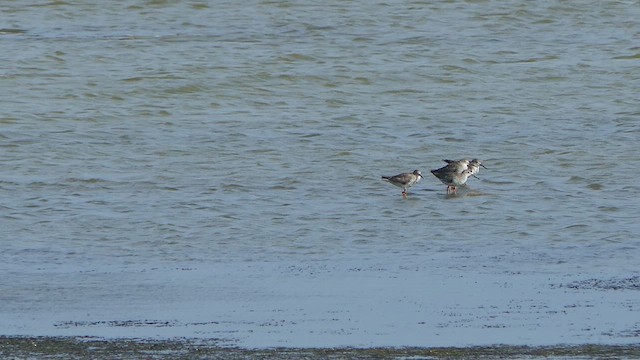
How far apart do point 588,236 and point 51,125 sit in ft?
30.0

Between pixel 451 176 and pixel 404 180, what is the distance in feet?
1.92

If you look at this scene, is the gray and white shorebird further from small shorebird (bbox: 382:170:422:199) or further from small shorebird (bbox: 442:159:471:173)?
small shorebird (bbox: 382:170:422:199)

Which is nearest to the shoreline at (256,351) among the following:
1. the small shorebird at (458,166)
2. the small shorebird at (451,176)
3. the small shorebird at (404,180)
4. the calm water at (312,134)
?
the calm water at (312,134)

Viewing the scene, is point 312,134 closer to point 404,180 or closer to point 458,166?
point 458,166

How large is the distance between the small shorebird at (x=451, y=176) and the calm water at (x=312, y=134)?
20 cm

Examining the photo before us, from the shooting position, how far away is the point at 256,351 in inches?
307

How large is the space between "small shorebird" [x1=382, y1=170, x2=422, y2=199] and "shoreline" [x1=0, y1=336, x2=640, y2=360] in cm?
649

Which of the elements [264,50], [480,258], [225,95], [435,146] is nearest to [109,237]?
[480,258]

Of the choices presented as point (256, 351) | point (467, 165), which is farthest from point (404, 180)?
point (256, 351)

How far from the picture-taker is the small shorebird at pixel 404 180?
14.4 metres

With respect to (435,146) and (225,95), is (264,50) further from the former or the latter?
(435,146)

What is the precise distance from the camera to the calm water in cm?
1188

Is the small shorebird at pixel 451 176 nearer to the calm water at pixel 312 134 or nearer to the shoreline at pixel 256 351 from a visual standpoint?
the calm water at pixel 312 134

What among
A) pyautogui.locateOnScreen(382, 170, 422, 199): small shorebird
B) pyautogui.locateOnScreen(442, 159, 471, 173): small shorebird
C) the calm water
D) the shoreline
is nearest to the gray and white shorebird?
pyautogui.locateOnScreen(442, 159, 471, 173): small shorebird
